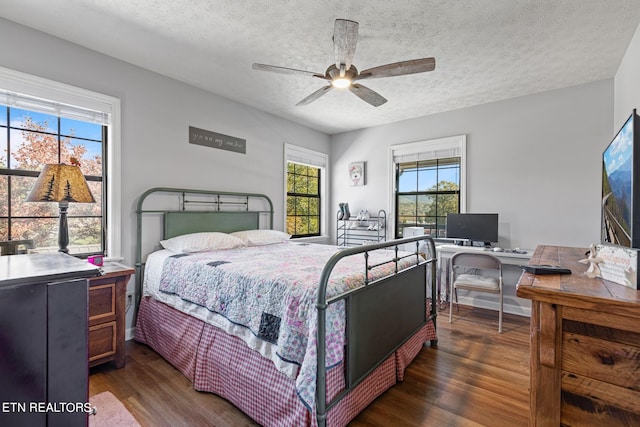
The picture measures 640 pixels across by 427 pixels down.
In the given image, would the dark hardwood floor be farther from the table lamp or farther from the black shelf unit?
the black shelf unit

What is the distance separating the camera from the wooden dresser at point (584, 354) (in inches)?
34.3

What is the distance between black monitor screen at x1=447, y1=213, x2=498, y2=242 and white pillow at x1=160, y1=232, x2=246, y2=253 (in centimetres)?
281

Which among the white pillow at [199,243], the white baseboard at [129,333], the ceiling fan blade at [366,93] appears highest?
the ceiling fan blade at [366,93]

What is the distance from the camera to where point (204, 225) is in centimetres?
353

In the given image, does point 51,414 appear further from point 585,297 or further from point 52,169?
point 52,169

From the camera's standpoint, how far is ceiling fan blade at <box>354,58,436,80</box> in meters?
2.12

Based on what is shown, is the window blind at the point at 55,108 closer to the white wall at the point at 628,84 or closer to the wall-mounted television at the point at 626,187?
the wall-mounted television at the point at 626,187

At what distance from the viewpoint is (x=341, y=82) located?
7.98 ft

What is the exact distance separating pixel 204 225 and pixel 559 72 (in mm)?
4142

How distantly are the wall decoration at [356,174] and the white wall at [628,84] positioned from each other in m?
3.10

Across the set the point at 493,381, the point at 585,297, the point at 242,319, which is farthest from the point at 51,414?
the point at 493,381

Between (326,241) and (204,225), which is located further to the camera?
(326,241)

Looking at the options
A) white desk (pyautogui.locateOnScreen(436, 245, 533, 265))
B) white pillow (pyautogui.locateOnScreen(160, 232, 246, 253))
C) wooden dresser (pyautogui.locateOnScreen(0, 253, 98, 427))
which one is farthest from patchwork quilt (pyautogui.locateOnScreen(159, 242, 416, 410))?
white desk (pyautogui.locateOnScreen(436, 245, 533, 265))

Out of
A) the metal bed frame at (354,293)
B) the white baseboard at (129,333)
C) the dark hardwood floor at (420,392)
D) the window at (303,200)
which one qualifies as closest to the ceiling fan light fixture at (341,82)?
the metal bed frame at (354,293)
